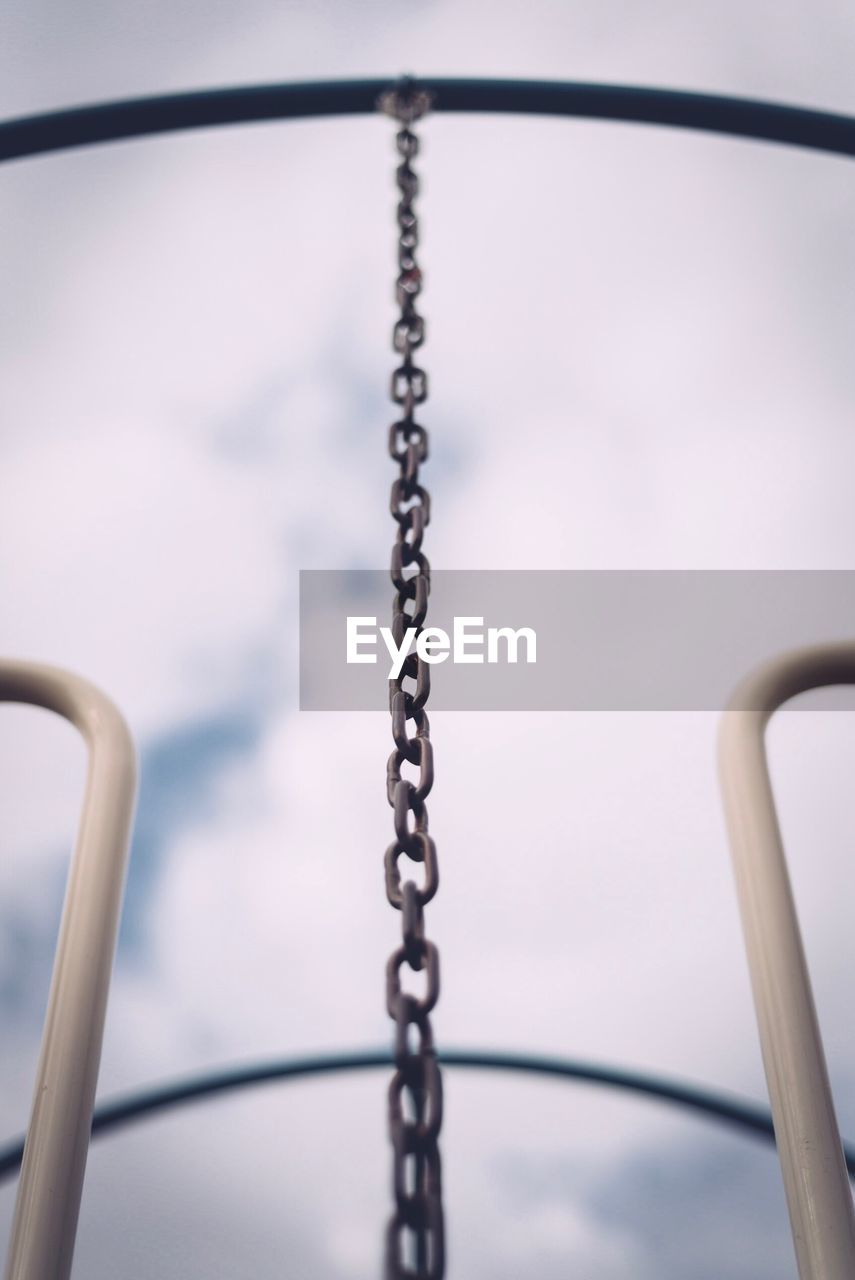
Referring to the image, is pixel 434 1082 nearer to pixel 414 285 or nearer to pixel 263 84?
pixel 414 285

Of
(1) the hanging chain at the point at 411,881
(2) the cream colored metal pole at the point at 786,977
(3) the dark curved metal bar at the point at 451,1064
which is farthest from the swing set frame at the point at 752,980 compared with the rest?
(3) the dark curved metal bar at the point at 451,1064

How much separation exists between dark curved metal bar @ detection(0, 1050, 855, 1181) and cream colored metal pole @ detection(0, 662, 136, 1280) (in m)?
4.68

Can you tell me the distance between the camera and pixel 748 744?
1.62 m

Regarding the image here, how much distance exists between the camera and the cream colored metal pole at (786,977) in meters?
1.29

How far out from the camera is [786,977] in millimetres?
1427

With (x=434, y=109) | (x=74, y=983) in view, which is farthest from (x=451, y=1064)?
(x=74, y=983)

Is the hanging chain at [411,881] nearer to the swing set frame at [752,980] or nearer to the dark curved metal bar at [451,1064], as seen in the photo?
the swing set frame at [752,980]

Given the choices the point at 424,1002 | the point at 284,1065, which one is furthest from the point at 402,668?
the point at 284,1065

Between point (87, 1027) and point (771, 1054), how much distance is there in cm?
87

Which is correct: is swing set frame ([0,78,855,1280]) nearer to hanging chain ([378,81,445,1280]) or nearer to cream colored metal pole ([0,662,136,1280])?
cream colored metal pole ([0,662,136,1280])

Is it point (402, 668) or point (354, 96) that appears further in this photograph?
point (354, 96)

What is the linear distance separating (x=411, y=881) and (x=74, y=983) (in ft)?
1.61

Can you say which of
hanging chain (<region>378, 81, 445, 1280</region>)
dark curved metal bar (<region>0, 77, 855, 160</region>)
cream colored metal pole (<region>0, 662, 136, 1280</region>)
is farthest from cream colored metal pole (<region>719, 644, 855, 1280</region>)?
dark curved metal bar (<region>0, 77, 855, 160</region>)

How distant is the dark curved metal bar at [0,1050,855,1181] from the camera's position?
568 centimetres
